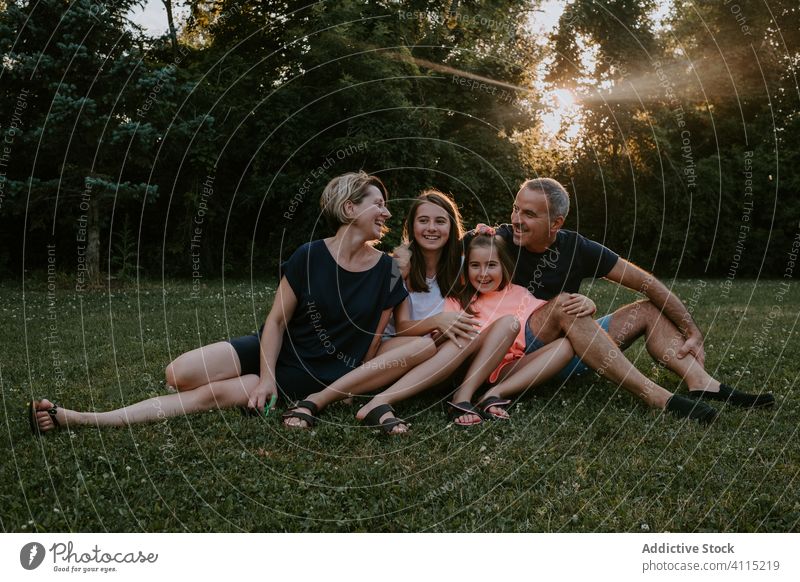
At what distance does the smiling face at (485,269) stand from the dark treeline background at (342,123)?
210 inches

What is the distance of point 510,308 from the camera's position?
4.99 metres

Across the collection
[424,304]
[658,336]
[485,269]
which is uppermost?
[485,269]

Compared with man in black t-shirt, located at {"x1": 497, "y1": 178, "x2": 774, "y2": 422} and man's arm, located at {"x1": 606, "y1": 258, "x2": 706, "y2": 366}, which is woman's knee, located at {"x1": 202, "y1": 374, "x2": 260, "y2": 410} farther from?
man's arm, located at {"x1": 606, "y1": 258, "x2": 706, "y2": 366}

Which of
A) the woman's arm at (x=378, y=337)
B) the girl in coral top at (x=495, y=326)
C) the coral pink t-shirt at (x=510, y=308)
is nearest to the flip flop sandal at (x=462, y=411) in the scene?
the girl in coral top at (x=495, y=326)

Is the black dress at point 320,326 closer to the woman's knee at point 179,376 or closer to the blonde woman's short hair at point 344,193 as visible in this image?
the blonde woman's short hair at point 344,193

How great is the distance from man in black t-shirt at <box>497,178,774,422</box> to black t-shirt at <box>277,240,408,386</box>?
1221 millimetres

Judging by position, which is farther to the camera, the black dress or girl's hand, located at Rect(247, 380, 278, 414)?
the black dress

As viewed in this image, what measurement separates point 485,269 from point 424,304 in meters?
0.55

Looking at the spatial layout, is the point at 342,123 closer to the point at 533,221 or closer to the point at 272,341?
the point at 533,221

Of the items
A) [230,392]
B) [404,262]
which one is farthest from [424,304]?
[230,392]

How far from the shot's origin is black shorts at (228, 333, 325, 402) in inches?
179

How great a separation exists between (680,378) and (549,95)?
478 inches

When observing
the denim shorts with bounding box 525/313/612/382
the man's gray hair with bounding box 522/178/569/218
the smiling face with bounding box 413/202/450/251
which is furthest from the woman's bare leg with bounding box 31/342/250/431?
the man's gray hair with bounding box 522/178/569/218

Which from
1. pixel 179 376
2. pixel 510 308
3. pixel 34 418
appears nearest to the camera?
pixel 34 418
